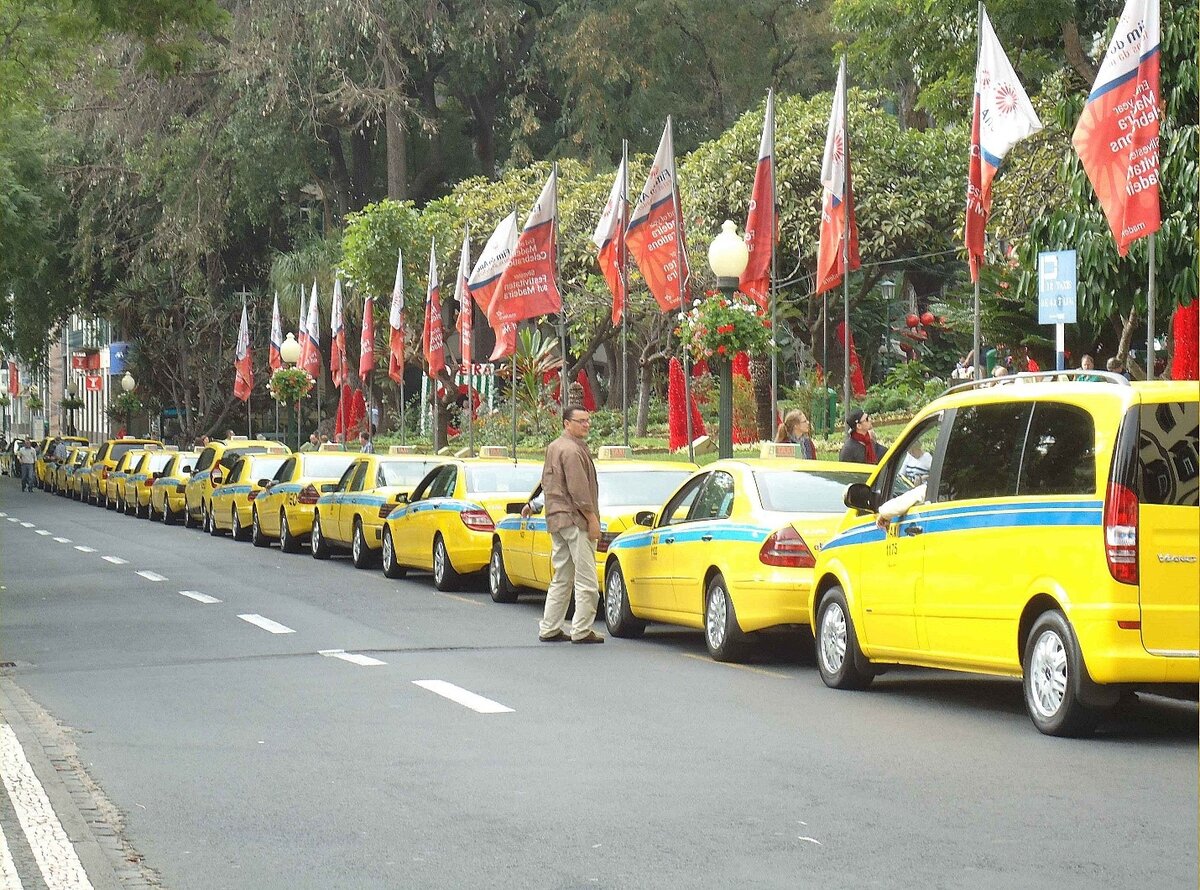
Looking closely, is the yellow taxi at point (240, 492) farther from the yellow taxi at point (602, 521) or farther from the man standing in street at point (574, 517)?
the man standing in street at point (574, 517)

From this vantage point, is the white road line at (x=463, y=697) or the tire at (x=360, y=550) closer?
the white road line at (x=463, y=697)

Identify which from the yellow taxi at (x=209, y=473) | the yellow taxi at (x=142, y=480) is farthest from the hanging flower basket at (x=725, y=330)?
the yellow taxi at (x=142, y=480)

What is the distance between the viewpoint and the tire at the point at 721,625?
13.6m

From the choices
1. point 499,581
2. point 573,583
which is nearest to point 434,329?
point 499,581

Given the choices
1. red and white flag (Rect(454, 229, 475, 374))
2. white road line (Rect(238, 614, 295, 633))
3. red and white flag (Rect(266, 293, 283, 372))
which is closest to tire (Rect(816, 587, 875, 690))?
white road line (Rect(238, 614, 295, 633))

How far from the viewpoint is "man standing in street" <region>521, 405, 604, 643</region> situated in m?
15.1

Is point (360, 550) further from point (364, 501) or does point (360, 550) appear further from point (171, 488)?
point (171, 488)

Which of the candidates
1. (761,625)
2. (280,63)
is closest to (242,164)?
(280,63)

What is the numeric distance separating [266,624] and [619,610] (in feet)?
9.92

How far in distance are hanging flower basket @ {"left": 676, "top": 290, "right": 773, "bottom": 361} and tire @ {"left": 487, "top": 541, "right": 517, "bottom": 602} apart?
16.2ft

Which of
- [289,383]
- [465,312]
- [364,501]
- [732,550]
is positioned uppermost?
[465,312]

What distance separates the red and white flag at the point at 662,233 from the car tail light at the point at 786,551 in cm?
1252

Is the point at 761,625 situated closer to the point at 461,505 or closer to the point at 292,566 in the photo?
the point at 461,505

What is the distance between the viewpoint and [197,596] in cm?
1980
